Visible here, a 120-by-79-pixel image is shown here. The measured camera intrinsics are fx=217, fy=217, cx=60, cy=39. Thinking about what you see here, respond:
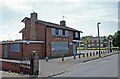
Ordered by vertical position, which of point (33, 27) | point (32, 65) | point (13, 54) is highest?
point (33, 27)

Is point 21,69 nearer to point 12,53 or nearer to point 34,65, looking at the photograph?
point 34,65

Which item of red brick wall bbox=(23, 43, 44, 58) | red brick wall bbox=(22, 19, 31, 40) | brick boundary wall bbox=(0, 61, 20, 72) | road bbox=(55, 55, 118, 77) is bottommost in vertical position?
road bbox=(55, 55, 118, 77)

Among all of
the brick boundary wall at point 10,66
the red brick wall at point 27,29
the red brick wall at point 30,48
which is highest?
the red brick wall at point 27,29

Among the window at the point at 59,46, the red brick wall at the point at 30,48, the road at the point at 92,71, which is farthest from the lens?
the window at the point at 59,46

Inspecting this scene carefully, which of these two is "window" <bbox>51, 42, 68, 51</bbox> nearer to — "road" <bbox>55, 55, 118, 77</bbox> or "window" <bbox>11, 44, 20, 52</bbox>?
"window" <bbox>11, 44, 20, 52</bbox>

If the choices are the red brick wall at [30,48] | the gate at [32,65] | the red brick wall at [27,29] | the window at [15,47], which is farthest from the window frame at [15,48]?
the gate at [32,65]

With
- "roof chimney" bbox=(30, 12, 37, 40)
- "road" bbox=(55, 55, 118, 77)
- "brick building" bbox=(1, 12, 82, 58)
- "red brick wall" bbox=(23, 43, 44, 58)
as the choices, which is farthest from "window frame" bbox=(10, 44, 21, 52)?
"road" bbox=(55, 55, 118, 77)

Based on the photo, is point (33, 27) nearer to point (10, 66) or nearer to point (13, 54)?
point (13, 54)

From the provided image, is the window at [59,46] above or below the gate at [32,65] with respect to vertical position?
above

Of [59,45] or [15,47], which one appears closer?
[15,47]

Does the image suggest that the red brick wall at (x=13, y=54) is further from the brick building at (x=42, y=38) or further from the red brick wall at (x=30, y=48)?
the red brick wall at (x=30, y=48)

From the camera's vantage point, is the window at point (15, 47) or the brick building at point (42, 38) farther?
the brick building at point (42, 38)

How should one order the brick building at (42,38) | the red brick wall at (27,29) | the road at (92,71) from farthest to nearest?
the red brick wall at (27,29) < the brick building at (42,38) < the road at (92,71)

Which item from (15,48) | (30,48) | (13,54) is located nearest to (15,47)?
(15,48)
